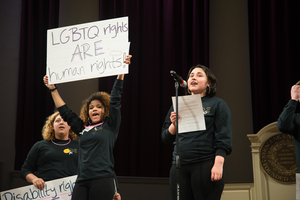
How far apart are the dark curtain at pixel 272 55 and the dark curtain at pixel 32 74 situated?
250 cm

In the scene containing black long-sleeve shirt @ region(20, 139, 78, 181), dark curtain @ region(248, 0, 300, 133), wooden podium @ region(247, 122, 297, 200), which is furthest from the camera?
dark curtain @ region(248, 0, 300, 133)

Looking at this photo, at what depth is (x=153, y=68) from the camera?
12.0 feet

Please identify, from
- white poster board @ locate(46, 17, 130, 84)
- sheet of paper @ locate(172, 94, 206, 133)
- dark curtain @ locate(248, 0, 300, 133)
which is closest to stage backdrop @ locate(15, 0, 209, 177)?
dark curtain @ locate(248, 0, 300, 133)

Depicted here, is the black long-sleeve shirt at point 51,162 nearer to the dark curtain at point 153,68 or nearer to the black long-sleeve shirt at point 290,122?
the dark curtain at point 153,68

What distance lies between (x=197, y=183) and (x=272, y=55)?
242 centimetres

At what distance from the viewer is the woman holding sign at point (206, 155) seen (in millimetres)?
1548

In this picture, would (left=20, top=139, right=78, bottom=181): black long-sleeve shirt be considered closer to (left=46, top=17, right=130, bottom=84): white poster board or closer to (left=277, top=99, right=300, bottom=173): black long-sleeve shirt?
(left=46, top=17, right=130, bottom=84): white poster board

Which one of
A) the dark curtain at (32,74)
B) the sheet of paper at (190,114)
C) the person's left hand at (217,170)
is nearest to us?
the person's left hand at (217,170)

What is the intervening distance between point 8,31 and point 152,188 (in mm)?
2824

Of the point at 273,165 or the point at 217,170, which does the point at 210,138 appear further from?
the point at 273,165

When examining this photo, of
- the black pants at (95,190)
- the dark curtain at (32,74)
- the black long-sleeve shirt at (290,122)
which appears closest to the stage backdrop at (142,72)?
the dark curtain at (32,74)

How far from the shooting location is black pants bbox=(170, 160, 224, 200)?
5.06 feet

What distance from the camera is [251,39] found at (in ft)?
11.9

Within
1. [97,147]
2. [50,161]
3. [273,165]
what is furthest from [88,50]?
[273,165]
